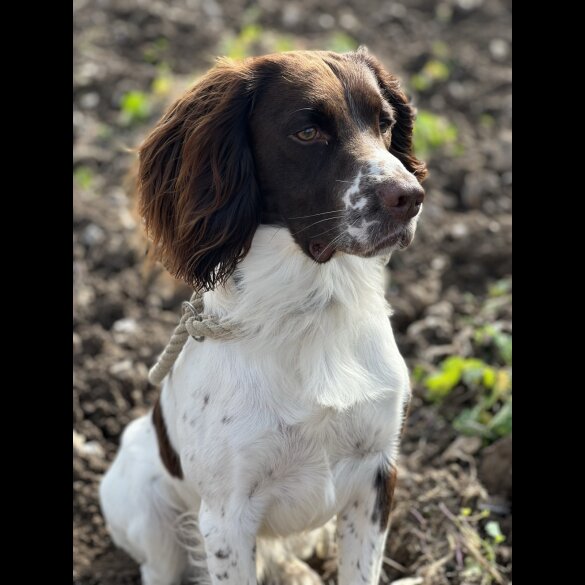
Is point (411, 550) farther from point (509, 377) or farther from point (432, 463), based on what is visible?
point (509, 377)

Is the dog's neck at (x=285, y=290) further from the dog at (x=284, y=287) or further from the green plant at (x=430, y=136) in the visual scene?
the green plant at (x=430, y=136)

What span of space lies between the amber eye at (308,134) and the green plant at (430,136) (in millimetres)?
3453

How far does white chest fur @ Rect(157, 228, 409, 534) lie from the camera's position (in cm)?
258

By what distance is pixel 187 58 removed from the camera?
7.32m

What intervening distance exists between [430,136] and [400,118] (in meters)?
3.13

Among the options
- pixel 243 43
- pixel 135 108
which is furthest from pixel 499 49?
pixel 135 108

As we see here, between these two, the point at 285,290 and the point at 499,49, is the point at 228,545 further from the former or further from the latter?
the point at 499,49

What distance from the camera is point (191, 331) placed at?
2.68 meters

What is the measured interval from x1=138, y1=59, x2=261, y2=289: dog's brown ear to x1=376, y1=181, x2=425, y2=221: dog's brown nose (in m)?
0.39

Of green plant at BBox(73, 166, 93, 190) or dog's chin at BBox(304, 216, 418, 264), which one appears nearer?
dog's chin at BBox(304, 216, 418, 264)

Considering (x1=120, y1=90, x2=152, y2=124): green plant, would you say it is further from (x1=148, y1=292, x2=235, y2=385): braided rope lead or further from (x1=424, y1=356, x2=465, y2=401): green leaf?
(x1=148, y1=292, x2=235, y2=385): braided rope lead

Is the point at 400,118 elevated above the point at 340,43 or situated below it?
above

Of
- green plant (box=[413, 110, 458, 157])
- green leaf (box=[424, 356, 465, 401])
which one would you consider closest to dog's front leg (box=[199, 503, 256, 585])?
green leaf (box=[424, 356, 465, 401])
